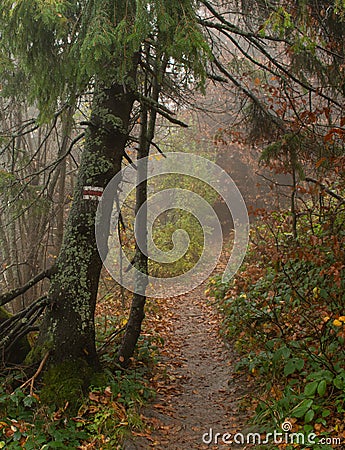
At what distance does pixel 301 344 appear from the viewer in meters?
5.09

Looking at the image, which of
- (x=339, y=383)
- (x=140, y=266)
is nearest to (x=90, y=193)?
(x=140, y=266)

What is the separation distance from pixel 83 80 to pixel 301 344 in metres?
3.82

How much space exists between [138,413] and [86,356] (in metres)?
0.85

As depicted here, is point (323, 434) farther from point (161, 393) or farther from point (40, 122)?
point (40, 122)

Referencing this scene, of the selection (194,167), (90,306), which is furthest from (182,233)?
(90,306)

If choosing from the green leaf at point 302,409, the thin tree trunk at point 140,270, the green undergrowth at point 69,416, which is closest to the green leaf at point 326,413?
the green leaf at point 302,409

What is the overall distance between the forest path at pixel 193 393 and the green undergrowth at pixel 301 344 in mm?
310

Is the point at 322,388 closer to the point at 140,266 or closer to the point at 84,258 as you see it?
the point at 84,258

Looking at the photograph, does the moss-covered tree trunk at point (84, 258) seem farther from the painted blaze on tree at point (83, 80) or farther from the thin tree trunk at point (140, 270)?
the thin tree trunk at point (140, 270)

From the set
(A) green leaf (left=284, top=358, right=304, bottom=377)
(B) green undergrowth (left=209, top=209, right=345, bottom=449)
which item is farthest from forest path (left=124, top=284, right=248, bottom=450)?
(A) green leaf (left=284, top=358, right=304, bottom=377)

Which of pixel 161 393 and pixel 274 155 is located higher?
pixel 274 155

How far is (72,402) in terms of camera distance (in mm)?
4633

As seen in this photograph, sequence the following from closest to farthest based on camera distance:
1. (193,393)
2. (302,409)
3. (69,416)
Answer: (302,409) → (69,416) → (193,393)

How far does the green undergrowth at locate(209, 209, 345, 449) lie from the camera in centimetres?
409
